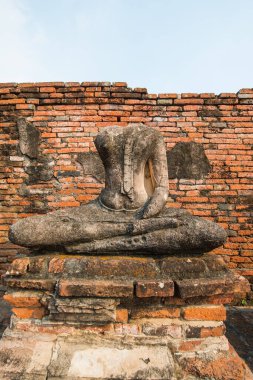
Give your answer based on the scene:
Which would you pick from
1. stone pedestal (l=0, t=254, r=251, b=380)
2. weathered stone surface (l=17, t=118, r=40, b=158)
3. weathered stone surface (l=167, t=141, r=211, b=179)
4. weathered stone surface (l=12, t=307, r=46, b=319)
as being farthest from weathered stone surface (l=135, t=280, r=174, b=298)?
weathered stone surface (l=17, t=118, r=40, b=158)

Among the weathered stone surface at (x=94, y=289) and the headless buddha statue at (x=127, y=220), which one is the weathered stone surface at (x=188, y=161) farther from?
the weathered stone surface at (x=94, y=289)

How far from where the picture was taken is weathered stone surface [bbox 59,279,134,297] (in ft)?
5.55

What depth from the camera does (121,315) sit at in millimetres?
1797

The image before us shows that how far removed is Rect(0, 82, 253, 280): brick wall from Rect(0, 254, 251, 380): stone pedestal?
87.6 inches

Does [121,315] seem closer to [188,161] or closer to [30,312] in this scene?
[30,312]

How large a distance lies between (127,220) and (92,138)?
86.8 inches

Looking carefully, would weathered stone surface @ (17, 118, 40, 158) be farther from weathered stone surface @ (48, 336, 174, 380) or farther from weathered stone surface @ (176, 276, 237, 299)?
weathered stone surface @ (176, 276, 237, 299)

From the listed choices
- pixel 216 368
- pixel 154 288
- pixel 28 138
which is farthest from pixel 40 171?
pixel 216 368

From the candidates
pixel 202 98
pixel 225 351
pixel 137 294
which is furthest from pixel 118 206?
pixel 202 98

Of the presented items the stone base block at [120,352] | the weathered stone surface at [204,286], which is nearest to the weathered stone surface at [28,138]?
the stone base block at [120,352]

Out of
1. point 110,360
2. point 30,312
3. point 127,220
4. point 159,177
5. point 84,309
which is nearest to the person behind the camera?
point 110,360

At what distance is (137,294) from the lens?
1.72 metres

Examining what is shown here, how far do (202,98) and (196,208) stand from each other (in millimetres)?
1589

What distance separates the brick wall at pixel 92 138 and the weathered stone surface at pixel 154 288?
7.67 ft
